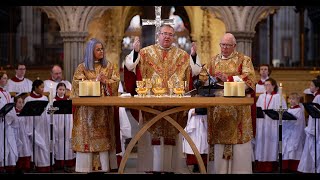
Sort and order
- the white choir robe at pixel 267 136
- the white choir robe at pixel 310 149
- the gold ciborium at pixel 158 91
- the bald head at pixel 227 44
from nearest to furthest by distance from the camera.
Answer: the gold ciborium at pixel 158 91, the bald head at pixel 227 44, the white choir robe at pixel 310 149, the white choir robe at pixel 267 136

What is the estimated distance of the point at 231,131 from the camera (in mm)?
9273

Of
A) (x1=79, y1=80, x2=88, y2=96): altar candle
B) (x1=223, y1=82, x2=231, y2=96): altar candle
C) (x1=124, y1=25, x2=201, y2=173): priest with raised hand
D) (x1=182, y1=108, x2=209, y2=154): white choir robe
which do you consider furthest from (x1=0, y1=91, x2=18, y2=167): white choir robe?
(x1=223, y1=82, x2=231, y2=96): altar candle

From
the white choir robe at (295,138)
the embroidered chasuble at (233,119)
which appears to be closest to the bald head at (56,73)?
the white choir robe at (295,138)

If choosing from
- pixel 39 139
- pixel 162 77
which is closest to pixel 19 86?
pixel 39 139

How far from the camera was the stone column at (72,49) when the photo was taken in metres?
17.3

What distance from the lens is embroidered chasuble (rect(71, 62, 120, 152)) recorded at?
9445 mm

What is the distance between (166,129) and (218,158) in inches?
28.9

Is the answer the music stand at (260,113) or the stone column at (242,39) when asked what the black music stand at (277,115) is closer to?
the music stand at (260,113)

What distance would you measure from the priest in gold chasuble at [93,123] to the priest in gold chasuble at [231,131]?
4.23ft

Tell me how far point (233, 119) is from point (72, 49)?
8624mm

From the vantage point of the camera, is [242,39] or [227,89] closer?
[227,89]

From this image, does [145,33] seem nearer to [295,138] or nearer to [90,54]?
[295,138]

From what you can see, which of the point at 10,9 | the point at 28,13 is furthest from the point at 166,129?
the point at 28,13

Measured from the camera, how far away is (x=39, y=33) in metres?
25.7
